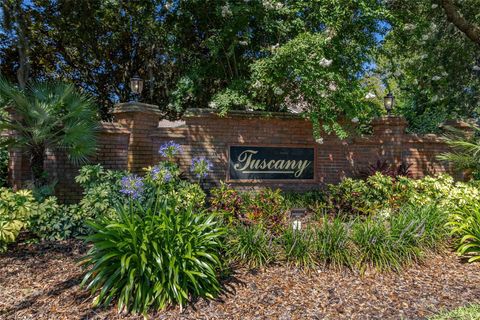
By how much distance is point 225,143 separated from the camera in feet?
25.2

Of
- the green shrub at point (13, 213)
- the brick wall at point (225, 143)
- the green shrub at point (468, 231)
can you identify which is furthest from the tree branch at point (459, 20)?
the green shrub at point (13, 213)

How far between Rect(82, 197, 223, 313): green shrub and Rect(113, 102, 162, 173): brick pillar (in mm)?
3321

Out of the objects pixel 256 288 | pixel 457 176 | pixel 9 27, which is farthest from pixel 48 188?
pixel 457 176

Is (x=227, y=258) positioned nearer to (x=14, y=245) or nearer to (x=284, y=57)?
(x=14, y=245)

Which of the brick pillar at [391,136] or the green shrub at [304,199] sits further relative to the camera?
the brick pillar at [391,136]

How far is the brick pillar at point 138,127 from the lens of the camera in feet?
22.6

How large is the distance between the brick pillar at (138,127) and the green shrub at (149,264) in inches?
131

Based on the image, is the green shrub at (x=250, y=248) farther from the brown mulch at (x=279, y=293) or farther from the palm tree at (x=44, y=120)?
the palm tree at (x=44, y=120)

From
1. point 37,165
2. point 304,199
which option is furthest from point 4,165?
point 304,199

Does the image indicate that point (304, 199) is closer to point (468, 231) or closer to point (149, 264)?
point (468, 231)

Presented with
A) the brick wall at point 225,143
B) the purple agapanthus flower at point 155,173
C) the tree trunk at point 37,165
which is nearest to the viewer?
the purple agapanthus flower at point 155,173

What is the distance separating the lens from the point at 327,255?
446cm

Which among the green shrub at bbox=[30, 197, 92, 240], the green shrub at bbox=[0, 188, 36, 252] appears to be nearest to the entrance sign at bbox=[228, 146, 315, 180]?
the green shrub at bbox=[30, 197, 92, 240]

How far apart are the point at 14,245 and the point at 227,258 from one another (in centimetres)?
309
